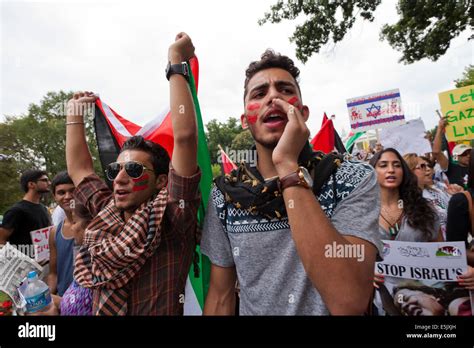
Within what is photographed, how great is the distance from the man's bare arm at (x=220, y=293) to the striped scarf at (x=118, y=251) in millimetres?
321

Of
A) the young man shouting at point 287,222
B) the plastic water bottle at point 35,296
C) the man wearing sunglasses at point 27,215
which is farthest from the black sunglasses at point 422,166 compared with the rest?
the man wearing sunglasses at point 27,215

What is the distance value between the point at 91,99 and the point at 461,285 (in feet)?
8.74

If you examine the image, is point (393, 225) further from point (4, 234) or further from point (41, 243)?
point (4, 234)

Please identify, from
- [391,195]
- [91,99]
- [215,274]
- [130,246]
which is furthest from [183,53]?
[391,195]

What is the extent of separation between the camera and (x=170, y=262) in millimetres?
1544

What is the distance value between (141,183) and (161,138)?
0.79 meters

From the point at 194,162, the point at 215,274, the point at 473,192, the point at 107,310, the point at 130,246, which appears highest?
the point at 194,162

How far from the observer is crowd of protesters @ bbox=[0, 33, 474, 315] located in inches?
46.2

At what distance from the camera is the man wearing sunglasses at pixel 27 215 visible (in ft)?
10.6

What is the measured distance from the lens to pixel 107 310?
4.92 feet

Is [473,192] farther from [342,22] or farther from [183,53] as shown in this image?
[342,22]

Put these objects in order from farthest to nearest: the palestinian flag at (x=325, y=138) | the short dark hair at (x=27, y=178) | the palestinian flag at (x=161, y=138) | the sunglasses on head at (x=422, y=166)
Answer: the palestinian flag at (x=325, y=138) → the sunglasses on head at (x=422, y=166) → the short dark hair at (x=27, y=178) → the palestinian flag at (x=161, y=138)

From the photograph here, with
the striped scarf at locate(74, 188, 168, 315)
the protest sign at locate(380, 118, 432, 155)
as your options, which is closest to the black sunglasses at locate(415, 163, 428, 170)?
the protest sign at locate(380, 118, 432, 155)

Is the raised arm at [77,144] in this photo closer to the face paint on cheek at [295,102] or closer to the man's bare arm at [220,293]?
the man's bare arm at [220,293]
